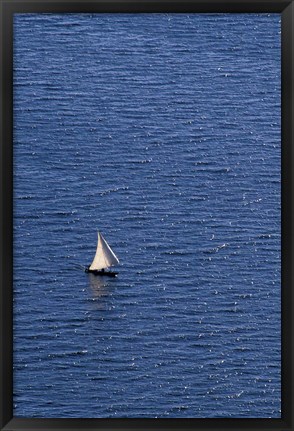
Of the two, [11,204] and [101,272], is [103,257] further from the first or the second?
[11,204]

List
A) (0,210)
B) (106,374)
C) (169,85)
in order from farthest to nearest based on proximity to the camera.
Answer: (169,85)
(106,374)
(0,210)

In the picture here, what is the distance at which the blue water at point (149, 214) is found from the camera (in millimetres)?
3232

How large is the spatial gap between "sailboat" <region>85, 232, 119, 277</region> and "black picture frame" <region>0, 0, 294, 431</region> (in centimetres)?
101

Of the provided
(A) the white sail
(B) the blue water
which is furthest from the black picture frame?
(A) the white sail

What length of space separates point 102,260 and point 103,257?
0.04 feet

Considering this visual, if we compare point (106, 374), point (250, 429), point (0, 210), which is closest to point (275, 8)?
point (0, 210)

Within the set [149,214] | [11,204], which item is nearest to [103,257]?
[149,214]

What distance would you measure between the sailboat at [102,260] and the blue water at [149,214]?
5 cm

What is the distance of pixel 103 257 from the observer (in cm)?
361

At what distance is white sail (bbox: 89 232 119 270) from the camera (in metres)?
3.60

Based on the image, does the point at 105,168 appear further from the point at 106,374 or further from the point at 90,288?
the point at 106,374

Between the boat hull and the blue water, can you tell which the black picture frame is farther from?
the boat hull

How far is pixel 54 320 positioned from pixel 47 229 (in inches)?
17.3

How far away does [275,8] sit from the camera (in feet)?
8.62
